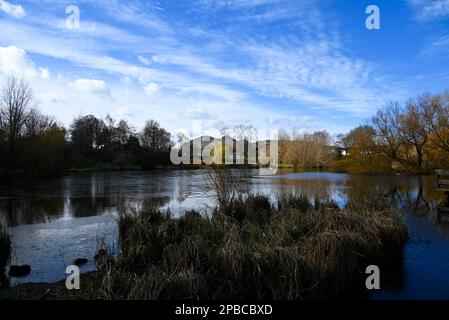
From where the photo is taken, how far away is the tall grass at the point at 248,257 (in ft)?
17.1

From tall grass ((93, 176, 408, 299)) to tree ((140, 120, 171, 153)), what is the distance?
222ft

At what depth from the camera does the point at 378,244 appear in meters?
8.37

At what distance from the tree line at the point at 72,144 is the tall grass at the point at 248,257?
36119 mm

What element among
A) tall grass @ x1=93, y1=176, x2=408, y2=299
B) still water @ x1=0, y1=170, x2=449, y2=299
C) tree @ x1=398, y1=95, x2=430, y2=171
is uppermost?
tree @ x1=398, y1=95, x2=430, y2=171

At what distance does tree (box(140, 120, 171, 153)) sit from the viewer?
76125 mm

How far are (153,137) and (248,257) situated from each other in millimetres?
72419

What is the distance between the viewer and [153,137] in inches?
3004


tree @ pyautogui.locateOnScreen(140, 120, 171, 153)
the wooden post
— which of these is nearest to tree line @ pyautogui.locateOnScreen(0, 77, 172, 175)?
tree @ pyautogui.locateOnScreen(140, 120, 171, 153)

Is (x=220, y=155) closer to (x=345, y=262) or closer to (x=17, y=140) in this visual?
(x=345, y=262)

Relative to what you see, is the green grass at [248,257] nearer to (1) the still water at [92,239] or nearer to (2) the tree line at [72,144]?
(1) the still water at [92,239]

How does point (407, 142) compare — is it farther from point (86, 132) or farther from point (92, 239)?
point (86, 132)

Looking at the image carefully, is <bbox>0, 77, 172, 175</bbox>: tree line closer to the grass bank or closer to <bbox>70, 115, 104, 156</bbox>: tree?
<bbox>70, 115, 104, 156</bbox>: tree

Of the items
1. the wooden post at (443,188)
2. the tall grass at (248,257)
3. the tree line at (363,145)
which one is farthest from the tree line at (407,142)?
the tall grass at (248,257)
